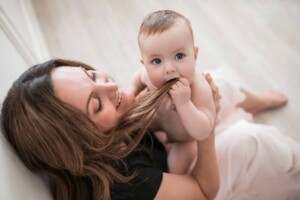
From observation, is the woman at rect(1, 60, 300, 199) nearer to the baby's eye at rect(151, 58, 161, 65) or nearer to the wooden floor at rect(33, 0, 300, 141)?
the baby's eye at rect(151, 58, 161, 65)

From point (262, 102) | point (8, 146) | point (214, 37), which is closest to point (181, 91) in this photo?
point (8, 146)

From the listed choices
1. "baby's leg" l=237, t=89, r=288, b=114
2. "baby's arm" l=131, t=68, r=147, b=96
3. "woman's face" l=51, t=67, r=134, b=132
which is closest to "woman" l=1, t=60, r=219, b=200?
"woman's face" l=51, t=67, r=134, b=132

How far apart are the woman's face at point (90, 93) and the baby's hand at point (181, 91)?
0.16 metres

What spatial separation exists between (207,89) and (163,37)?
0.22 meters

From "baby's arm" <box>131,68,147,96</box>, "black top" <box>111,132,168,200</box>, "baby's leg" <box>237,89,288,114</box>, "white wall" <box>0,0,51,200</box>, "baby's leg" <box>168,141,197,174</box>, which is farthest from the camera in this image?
"baby's leg" <box>237,89,288,114</box>

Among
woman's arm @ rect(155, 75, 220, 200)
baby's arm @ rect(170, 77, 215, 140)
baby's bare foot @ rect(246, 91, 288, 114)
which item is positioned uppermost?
baby's arm @ rect(170, 77, 215, 140)

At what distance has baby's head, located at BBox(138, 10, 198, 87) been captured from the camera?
70 cm

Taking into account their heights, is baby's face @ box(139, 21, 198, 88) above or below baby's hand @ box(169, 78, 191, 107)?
above

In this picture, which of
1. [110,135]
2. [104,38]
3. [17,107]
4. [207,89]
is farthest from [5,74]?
[104,38]

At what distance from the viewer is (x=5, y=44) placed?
115 centimetres

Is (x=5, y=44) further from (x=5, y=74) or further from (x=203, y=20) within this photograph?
(x=203, y=20)

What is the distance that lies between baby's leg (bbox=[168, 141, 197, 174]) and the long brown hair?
0.72ft

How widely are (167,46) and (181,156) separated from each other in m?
0.38

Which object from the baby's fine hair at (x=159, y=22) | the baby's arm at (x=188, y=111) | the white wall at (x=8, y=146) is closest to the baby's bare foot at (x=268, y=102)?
the baby's arm at (x=188, y=111)
